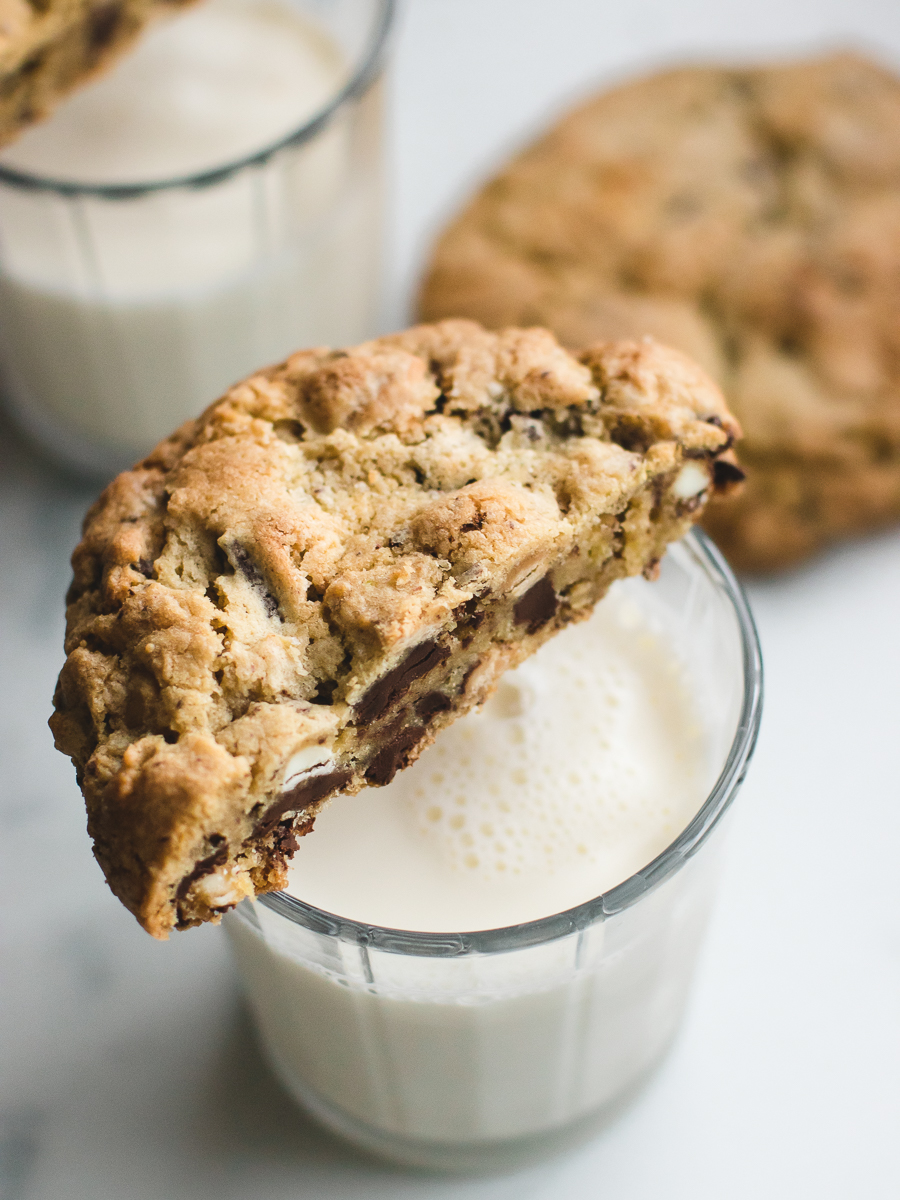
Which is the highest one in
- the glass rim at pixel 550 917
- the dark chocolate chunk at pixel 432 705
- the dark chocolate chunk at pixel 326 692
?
the dark chocolate chunk at pixel 326 692

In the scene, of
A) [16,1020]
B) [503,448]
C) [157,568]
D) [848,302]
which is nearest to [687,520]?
[503,448]

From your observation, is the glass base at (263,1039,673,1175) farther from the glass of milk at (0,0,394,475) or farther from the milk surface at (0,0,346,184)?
the milk surface at (0,0,346,184)

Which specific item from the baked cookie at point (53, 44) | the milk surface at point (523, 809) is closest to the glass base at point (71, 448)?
the baked cookie at point (53, 44)

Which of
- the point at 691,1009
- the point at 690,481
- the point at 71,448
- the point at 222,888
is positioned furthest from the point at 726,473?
the point at 71,448

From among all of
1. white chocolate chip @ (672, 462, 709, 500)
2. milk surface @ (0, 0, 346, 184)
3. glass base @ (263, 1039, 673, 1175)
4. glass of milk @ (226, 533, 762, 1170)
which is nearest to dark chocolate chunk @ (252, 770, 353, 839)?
glass of milk @ (226, 533, 762, 1170)

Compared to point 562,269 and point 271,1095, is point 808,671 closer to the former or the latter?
point 562,269

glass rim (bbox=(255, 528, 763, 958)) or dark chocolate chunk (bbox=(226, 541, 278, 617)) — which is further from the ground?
dark chocolate chunk (bbox=(226, 541, 278, 617))

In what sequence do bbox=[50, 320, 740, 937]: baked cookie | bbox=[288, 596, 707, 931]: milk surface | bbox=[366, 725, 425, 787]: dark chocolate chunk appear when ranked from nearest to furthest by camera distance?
bbox=[50, 320, 740, 937]: baked cookie, bbox=[366, 725, 425, 787]: dark chocolate chunk, bbox=[288, 596, 707, 931]: milk surface

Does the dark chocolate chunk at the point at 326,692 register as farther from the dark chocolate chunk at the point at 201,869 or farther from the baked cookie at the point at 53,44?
the baked cookie at the point at 53,44
